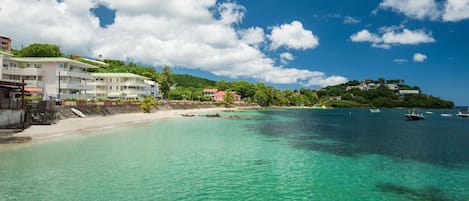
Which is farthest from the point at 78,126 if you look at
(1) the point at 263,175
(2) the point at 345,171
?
(2) the point at 345,171

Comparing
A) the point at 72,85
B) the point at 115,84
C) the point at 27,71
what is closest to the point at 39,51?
the point at 115,84

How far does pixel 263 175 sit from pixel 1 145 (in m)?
25.1

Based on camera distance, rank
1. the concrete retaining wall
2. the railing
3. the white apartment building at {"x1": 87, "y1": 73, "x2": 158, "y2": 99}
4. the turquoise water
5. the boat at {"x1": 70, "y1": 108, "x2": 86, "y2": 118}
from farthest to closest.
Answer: the white apartment building at {"x1": 87, "y1": 73, "x2": 158, "y2": 99}, the boat at {"x1": 70, "y1": 108, "x2": 86, "y2": 118}, the railing, the concrete retaining wall, the turquoise water

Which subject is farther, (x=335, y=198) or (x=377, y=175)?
(x=377, y=175)

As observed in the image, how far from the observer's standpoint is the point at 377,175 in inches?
763

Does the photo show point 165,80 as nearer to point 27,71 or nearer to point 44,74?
point 44,74

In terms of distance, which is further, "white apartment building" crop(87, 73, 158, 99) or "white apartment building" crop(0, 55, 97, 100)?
"white apartment building" crop(87, 73, 158, 99)

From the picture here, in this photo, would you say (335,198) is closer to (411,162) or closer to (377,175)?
(377,175)

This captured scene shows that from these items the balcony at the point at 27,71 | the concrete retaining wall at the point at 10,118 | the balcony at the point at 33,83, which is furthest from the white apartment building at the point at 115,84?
the concrete retaining wall at the point at 10,118

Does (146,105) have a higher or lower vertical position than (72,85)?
lower

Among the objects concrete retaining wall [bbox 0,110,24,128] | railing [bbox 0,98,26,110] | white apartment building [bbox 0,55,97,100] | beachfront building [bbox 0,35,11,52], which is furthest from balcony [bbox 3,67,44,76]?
beachfront building [bbox 0,35,11,52]

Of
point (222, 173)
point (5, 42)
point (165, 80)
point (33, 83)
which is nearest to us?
point (222, 173)

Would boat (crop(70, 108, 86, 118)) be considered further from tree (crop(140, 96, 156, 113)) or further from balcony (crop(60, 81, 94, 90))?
tree (crop(140, 96, 156, 113))

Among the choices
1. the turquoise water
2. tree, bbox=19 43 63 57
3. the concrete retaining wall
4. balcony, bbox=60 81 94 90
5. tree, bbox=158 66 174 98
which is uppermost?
tree, bbox=19 43 63 57
